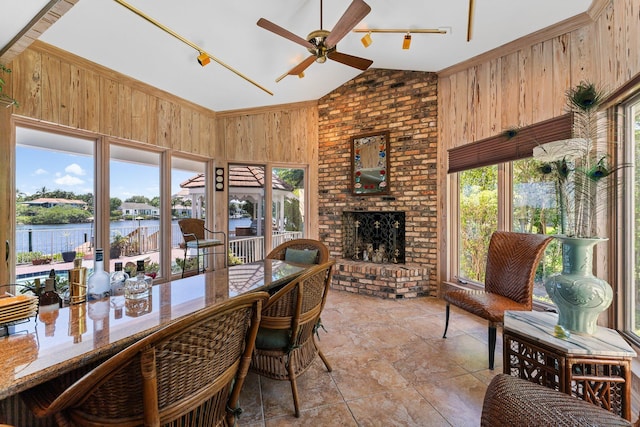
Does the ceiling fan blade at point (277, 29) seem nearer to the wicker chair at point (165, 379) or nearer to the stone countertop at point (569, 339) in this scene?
the wicker chair at point (165, 379)

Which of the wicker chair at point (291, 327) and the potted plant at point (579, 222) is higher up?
the potted plant at point (579, 222)

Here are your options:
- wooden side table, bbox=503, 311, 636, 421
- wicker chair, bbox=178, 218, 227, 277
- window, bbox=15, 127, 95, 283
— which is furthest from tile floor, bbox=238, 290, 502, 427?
window, bbox=15, 127, 95, 283

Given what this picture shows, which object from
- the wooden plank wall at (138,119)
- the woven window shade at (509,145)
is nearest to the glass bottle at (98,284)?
the wooden plank wall at (138,119)

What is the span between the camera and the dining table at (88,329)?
0.91 meters

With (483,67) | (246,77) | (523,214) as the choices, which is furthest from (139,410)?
(483,67)

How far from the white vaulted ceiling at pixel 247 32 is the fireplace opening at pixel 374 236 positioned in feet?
7.43

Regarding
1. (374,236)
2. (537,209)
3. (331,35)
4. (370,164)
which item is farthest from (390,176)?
(331,35)

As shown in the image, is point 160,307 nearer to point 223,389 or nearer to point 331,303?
point 223,389

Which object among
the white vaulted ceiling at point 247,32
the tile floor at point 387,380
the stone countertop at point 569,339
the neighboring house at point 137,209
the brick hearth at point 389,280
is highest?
the white vaulted ceiling at point 247,32

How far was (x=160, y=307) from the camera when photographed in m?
1.46

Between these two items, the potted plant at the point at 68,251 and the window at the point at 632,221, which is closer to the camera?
the window at the point at 632,221

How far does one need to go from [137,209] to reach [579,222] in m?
4.76

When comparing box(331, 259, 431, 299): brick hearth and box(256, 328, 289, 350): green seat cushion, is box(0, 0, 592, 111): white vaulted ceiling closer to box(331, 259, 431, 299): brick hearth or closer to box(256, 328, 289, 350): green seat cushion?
box(256, 328, 289, 350): green seat cushion

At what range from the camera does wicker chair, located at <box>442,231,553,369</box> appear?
2359 millimetres
